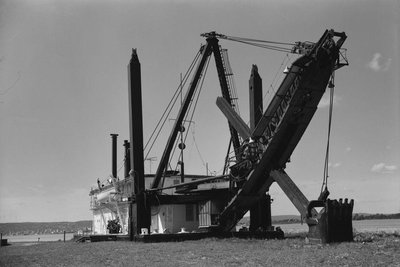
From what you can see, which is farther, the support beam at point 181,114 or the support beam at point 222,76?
the support beam at point 222,76

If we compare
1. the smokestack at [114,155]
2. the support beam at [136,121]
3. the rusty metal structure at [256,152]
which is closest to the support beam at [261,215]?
the rusty metal structure at [256,152]

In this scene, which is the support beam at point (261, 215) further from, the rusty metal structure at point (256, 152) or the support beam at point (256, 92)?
the support beam at point (256, 92)

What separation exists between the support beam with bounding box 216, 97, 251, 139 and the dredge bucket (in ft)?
24.2

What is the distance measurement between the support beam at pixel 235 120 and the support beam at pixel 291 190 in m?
2.99

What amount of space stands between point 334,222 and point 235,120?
992 centimetres

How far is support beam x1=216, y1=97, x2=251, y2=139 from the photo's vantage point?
27611 mm

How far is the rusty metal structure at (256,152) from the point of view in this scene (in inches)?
872

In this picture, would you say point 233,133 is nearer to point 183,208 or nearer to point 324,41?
point 183,208

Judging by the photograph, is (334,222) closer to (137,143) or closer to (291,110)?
(291,110)

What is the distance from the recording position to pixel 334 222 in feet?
68.3

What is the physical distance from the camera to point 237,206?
2969cm

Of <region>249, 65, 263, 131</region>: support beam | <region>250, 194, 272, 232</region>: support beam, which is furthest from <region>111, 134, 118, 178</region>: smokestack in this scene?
<region>249, 65, 263, 131</region>: support beam

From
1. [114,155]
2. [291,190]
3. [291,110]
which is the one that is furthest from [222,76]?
[114,155]

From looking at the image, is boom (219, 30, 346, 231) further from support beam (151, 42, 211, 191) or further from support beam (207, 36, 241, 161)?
support beam (151, 42, 211, 191)
